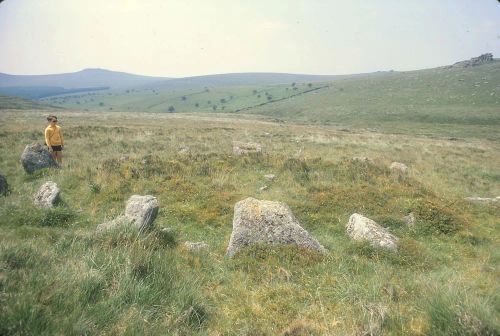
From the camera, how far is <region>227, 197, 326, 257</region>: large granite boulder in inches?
345

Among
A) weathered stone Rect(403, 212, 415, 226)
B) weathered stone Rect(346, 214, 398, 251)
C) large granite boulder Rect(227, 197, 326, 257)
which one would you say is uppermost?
large granite boulder Rect(227, 197, 326, 257)

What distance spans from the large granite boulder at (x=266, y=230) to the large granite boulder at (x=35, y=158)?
37.8 ft

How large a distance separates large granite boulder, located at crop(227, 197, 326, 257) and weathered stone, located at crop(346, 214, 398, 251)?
1561 mm

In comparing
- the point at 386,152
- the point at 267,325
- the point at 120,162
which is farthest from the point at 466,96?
the point at 267,325

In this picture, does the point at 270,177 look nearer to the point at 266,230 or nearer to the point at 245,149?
the point at 245,149

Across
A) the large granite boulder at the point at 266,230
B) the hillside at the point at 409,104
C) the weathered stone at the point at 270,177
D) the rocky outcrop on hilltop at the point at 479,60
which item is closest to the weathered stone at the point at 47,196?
the large granite boulder at the point at 266,230

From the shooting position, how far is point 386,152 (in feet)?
111

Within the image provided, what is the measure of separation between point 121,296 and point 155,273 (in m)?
1.01

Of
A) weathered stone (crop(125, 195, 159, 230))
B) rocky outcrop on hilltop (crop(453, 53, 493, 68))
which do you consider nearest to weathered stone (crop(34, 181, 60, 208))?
weathered stone (crop(125, 195, 159, 230))

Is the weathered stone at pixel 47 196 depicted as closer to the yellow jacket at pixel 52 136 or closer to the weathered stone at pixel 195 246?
the weathered stone at pixel 195 246

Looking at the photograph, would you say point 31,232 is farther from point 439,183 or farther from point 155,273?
point 439,183

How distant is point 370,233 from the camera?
988 centimetres

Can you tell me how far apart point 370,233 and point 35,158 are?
1443 centimetres

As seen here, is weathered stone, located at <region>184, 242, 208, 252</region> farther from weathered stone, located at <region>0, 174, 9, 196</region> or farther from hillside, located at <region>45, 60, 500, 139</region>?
hillside, located at <region>45, 60, 500, 139</region>
